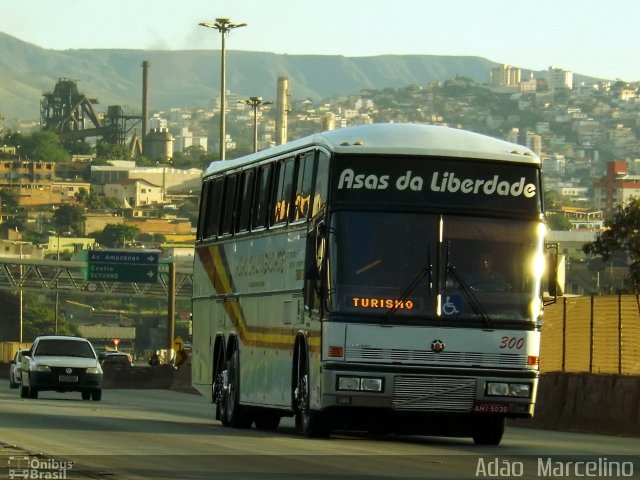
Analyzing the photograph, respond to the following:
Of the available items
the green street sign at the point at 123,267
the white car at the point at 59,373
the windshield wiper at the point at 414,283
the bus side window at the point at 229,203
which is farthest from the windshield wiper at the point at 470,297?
the green street sign at the point at 123,267

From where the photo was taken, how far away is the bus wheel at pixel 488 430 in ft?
73.1

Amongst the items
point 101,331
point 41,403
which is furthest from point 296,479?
point 101,331

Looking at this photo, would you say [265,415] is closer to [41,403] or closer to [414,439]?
[414,439]

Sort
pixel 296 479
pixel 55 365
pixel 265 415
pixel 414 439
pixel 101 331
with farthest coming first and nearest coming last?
pixel 101 331 < pixel 55 365 < pixel 265 415 < pixel 414 439 < pixel 296 479

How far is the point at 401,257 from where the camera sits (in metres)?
21.0

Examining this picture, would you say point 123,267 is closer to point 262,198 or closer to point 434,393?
point 262,198

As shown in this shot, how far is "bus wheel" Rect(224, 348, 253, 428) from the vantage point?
26.0m

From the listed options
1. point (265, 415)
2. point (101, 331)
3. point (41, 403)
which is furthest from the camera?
point (101, 331)

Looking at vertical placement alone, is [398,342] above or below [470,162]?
below

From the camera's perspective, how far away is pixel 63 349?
4128 centimetres

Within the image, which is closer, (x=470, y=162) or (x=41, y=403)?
(x=470, y=162)

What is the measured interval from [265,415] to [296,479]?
9.97m

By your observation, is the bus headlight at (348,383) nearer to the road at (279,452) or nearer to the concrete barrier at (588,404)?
the road at (279,452)

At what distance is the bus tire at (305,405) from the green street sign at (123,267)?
74.2 meters
